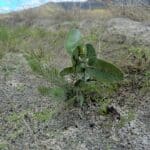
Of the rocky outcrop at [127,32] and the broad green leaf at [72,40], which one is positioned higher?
the broad green leaf at [72,40]

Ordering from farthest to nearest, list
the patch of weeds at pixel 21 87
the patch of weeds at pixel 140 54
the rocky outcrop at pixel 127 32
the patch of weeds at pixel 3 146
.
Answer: the rocky outcrop at pixel 127 32, the patch of weeds at pixel 140 54, the patch of weeds at pixel 21 87, the patch of weeds at pixel 3 146

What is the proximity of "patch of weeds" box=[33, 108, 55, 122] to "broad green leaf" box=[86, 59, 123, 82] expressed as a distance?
29cm

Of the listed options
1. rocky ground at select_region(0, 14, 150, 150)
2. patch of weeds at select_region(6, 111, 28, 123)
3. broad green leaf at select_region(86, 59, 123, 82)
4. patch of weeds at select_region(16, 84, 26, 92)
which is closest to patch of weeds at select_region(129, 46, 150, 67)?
rocky ground at select_region(0, 14, 150, 150)

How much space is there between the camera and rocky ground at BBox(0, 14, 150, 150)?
2053 millimetres

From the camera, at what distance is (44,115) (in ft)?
7.41

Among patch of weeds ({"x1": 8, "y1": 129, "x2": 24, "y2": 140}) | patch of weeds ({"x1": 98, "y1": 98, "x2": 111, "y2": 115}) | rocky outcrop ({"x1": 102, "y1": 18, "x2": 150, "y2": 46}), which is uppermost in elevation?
rocky outcrop ({"x1": 102, "y1": 18, "x2": 150, "y2": 46})

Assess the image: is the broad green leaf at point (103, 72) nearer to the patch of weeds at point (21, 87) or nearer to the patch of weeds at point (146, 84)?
the patch of weeds at point (146, 84)

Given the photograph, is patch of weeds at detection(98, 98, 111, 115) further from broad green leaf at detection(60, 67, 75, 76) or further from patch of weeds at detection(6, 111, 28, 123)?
patch of weeds at detection(6, 111, 28, 123)

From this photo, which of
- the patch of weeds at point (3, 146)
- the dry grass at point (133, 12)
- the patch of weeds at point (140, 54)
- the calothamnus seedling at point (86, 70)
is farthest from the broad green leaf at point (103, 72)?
the dry grass at point (133, 12)

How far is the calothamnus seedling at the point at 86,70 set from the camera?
7.68 feet

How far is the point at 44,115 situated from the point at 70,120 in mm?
132

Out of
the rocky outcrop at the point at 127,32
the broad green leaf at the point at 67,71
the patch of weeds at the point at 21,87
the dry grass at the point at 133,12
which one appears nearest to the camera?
the broad green leaf at the point at 67,71

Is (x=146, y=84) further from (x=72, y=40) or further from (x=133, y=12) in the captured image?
(x=133, y=12)

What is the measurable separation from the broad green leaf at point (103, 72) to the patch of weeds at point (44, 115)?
286 millimetres
